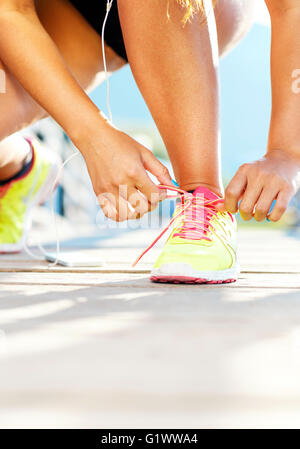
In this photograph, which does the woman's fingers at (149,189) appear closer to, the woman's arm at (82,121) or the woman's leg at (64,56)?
the woman's arm at (82,121)

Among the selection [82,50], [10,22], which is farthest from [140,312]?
[82,50]

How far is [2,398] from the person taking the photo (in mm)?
321

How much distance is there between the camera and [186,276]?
808mm

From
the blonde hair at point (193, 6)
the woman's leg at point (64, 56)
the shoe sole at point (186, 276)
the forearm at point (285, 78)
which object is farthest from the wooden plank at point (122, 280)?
the blonde hair at point (193, 6)

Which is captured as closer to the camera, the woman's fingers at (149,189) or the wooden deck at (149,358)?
the wooden deck at (149,358)

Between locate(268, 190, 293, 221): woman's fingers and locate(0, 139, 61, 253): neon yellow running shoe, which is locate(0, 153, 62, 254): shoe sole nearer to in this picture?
locate(0, 139, 61, 253): neon yellow running shoe

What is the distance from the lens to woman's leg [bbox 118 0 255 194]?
912mm

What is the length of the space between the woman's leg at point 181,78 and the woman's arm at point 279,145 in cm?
11

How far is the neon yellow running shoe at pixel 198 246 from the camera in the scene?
2.67 ft

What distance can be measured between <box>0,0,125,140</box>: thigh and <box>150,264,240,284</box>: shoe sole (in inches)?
19.0

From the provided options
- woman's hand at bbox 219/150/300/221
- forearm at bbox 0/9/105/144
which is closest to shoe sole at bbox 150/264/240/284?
woman's hand at bbox 219/150/300/221

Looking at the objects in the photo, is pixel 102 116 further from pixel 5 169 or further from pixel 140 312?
pixel 5 169

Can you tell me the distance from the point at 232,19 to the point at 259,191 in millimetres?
522
